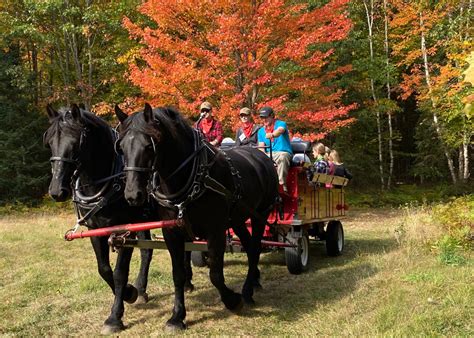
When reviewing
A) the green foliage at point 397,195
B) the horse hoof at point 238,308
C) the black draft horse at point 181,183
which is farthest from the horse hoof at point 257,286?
the green foliage at point 397,195

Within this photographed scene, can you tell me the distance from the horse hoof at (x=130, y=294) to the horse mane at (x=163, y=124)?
1817 mm

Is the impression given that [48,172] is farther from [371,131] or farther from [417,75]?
[417,75]

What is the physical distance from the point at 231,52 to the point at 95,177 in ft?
27.5

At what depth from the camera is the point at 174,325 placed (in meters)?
4.45

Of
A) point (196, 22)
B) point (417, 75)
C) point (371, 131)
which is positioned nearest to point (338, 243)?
point (196, 22)

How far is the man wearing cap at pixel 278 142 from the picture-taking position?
21.7 ft

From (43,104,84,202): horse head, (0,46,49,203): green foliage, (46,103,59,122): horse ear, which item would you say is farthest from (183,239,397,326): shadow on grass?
(0,46,49,203): green foliage

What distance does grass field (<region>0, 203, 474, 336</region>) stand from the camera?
13.9 ft

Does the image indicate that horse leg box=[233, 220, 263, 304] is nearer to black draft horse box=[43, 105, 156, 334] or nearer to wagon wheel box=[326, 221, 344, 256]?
black draft horse box=[43, 105, 156, 334]

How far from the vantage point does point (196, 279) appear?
6.71 metres

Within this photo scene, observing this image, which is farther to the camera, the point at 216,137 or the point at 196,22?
the point at 196,22

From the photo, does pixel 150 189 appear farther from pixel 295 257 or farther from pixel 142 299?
pixel 295 257

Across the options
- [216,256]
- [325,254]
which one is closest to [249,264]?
[216,256]

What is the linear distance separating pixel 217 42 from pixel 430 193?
13925mm
